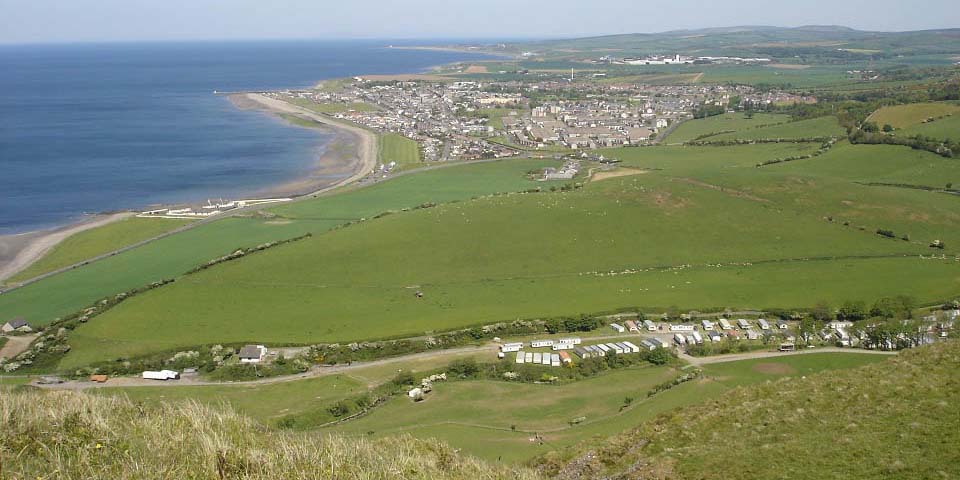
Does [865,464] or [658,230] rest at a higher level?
[865,464]

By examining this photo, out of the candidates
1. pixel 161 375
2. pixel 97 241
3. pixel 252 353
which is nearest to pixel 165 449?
pixel 161 375

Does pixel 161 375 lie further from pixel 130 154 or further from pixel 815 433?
pixel 130 154

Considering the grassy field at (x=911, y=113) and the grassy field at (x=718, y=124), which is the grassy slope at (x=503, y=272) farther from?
the grassy field at (x=718, y=124)

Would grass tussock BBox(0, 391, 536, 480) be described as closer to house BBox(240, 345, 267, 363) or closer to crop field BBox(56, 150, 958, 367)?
house BBox(240, 345, 267, 363)

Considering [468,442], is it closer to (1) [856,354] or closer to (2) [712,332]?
(2) [712,332]

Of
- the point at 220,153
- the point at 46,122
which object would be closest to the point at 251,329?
the point at 220,153
